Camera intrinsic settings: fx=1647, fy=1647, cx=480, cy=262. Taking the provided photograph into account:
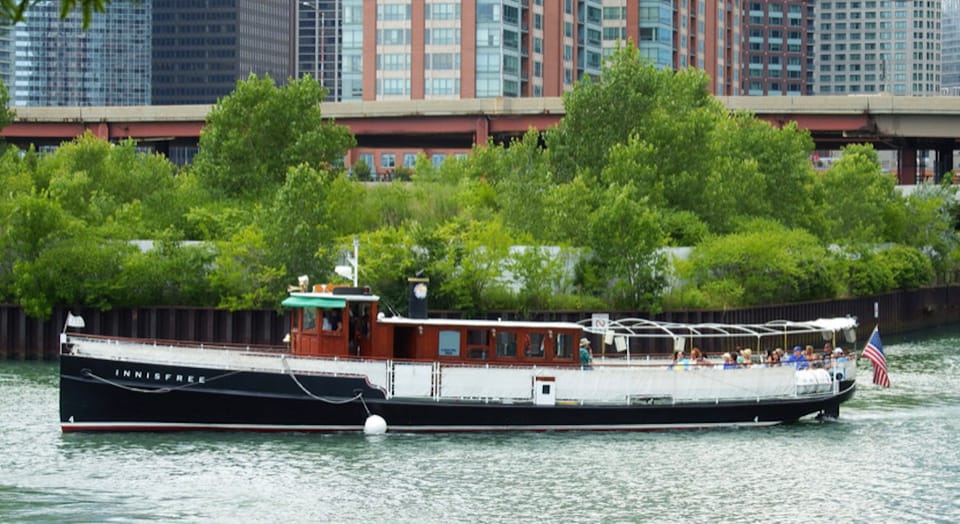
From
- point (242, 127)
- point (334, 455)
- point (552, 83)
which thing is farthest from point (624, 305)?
point (552, 83)

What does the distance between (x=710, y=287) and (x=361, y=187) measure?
2140 cm

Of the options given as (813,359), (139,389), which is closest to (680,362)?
(813,359)

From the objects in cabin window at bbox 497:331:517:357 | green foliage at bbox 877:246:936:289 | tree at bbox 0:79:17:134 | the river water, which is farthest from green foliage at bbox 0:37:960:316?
cabin window at bbox 497:331:517:357

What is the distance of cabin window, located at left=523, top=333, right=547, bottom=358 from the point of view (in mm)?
54406

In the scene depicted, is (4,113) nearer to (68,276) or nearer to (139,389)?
(68,276)

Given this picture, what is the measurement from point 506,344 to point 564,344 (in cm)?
201

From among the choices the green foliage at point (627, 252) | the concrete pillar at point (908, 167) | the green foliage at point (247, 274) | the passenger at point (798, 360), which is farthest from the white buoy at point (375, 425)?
the concrete pillar at point (908, 167)

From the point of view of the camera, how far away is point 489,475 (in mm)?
47031

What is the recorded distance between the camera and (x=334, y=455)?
4994 centimetres

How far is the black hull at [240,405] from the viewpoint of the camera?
5284 cm

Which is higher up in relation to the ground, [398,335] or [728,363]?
[398,335]

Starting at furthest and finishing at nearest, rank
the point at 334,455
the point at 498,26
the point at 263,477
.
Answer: the point at 498,26 < the point at 334,455 < the point at 263,477

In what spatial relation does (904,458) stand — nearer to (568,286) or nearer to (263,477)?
(263,477)

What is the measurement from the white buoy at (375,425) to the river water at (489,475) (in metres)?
0.44
